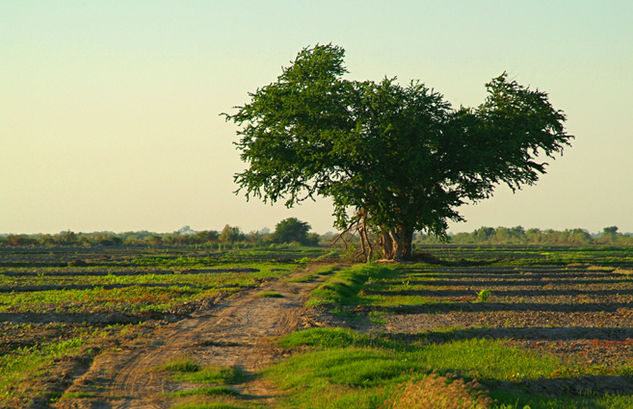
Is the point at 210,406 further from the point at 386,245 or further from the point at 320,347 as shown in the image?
the point at 386,245

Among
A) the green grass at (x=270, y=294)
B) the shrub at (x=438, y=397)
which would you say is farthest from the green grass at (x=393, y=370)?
the green grass at (x=270, y=294)

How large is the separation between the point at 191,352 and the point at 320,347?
127 inches

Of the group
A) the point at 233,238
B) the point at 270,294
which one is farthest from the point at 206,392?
the point at 233,238

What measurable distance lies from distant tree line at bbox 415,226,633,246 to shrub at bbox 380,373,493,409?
14367 cm

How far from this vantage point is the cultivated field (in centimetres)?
1137

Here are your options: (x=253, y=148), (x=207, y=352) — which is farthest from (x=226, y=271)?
(x=207, y=352)

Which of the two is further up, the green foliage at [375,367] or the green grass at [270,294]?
the green grass at [270,294]

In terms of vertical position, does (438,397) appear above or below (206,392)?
above

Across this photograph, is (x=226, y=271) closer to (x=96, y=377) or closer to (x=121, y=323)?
(x=121, y=323)

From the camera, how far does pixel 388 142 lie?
1967 inches

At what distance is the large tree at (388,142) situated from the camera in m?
49.0

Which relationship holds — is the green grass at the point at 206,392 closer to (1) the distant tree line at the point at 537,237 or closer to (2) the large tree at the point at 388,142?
(2) the large tree at the point at 388,142

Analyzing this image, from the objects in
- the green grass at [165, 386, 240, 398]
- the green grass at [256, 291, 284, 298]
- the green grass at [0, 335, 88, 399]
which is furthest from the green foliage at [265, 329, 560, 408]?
the green grass at [256, 291, 284, 298]

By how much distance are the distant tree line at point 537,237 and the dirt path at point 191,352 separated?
431ft
